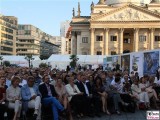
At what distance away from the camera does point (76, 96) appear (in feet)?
40.5

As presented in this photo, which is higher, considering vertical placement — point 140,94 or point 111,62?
point 111,62

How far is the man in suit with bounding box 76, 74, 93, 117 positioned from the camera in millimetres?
12414

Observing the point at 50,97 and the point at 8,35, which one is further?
the point at 8,35

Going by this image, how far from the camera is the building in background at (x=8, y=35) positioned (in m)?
117

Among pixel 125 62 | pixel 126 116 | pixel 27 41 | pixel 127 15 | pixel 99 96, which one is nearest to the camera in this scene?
pixel 126 116

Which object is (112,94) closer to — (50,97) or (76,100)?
(76,100)

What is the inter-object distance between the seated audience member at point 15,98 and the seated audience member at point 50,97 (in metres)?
0.83

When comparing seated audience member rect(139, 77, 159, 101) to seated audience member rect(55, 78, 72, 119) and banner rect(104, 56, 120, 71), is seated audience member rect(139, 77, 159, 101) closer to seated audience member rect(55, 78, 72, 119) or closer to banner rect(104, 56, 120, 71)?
seated audience member rect(55, 78, 72, 119)

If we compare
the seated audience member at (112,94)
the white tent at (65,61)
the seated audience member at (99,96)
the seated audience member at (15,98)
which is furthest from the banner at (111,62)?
the seated audience member at (15,98)

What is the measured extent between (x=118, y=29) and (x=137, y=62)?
178 ft

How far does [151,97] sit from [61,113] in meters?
4.42

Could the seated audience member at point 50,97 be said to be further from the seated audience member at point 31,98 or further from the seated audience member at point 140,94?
the seated audience member at point 140,94

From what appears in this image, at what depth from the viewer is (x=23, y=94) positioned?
436 inches

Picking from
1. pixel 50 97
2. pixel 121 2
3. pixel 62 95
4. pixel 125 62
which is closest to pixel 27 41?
pixel 121 2
